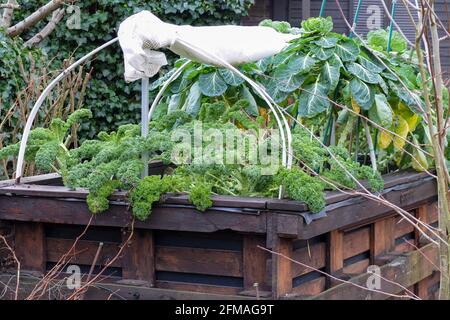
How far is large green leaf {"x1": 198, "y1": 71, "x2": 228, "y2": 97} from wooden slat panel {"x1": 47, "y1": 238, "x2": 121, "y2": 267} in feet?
3.55

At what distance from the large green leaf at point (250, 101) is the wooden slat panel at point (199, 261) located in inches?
46.5

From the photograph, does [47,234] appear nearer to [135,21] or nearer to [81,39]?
[135,21]

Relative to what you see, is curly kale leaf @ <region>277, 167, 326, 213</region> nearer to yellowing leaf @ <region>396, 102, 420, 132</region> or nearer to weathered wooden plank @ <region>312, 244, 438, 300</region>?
weathered wooden plank @ <region>312, 244, 438, 300</region>

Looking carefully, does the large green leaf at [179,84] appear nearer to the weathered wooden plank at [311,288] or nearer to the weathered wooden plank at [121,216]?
the weathered wooden plank at [121,216]

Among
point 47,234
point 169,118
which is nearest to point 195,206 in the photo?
point 47,234

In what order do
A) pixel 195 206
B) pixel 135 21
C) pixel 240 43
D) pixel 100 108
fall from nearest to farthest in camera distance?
pixel 195 206
pixel 135 21
pixel 240 43
pixel 100 108

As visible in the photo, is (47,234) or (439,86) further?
(47,234)

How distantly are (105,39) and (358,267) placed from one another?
483 centimetres

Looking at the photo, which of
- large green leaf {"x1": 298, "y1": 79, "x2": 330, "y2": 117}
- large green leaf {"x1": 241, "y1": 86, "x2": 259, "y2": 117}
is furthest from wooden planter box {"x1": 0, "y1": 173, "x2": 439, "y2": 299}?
large green leaf {"x1": 241, "y1": 86, "x2": 259, "y2": 117}

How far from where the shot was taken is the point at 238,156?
3270 mm

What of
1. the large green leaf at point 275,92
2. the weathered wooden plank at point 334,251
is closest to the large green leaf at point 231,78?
the large green leaf at point 275,92

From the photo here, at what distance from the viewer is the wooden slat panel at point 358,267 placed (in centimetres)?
355

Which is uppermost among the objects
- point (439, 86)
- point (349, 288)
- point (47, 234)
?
point (439, 86)

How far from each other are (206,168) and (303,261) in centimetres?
52
